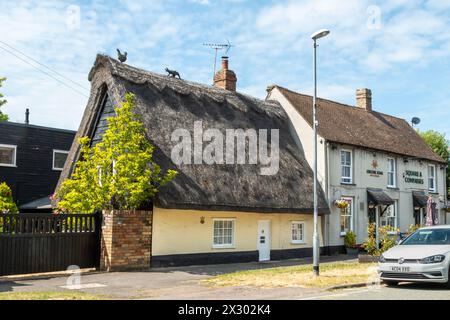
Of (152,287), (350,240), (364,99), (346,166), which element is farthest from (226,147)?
(364,99)

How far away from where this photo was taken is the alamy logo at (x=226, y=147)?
19.6 meters

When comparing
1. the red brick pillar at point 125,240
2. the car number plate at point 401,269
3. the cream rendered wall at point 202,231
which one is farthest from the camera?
the cream rendered wall at point 202,231

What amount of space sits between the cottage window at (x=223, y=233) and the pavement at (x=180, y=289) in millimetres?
4069

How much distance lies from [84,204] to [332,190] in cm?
1274

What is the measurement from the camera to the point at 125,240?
54.0 ft

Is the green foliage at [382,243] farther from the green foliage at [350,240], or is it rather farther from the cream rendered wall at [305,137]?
the cream rendered wall at [305,137]

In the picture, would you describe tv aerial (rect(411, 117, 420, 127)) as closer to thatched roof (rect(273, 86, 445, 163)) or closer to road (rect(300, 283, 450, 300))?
thatched roof (rect(273, 86, 445, 163))

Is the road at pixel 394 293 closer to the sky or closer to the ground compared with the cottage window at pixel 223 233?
closer to the ground

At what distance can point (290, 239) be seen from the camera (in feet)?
75.0

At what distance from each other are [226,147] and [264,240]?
432 centimetres

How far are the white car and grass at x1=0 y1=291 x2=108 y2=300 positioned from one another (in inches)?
273

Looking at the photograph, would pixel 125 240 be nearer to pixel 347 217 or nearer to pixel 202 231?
pixel 202 231

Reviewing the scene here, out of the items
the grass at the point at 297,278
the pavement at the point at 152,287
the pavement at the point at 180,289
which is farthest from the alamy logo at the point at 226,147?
the grass at the point at 297,278
